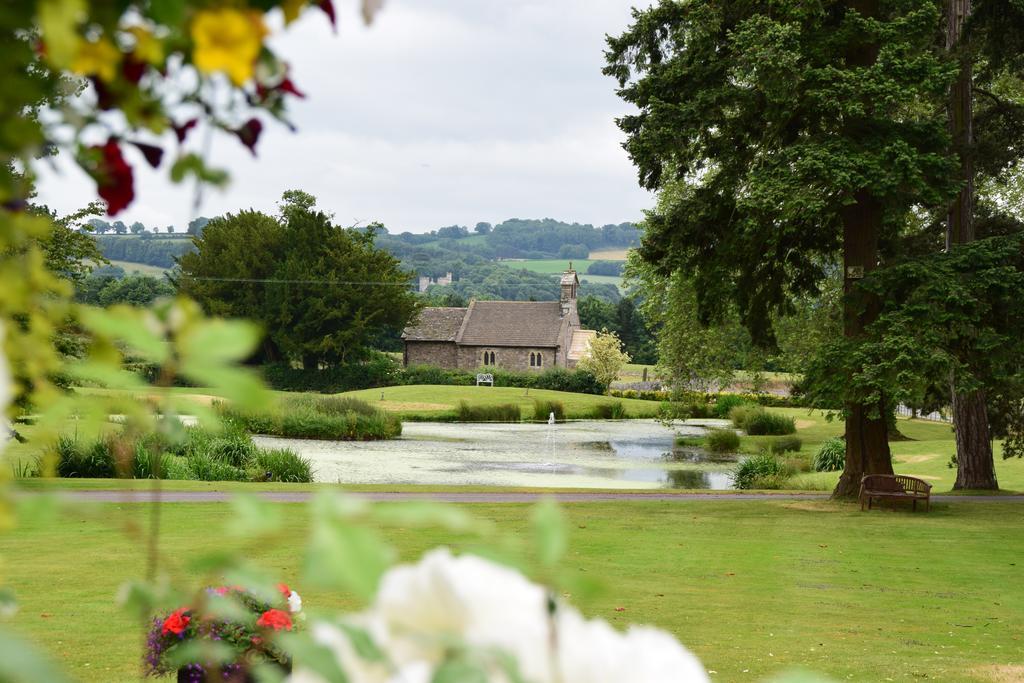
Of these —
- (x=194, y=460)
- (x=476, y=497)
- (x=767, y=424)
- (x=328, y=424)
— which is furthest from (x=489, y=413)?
(x=476, y=497)

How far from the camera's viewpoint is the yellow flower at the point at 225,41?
0.80 meters

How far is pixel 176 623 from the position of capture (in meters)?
5.25

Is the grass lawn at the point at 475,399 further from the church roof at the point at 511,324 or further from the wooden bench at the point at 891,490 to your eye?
the wooden bench at the point at 891,490

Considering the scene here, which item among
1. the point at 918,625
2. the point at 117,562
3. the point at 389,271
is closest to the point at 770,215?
the point at 918,625

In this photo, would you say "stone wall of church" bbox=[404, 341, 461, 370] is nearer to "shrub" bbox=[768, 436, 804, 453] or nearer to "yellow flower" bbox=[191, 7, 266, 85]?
"shrub" bbox=[768, 436, 804, 453]

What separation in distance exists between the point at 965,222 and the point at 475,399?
3790 centimetres

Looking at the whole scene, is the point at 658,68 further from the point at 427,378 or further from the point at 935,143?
the point at 427,378

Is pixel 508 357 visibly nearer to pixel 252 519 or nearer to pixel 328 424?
pixel 328 424

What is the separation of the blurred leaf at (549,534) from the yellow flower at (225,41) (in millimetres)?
450

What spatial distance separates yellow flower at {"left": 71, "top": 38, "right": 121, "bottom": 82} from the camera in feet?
2.83

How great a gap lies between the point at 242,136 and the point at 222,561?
509 mm

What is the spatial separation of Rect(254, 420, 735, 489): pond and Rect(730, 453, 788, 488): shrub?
0.49m

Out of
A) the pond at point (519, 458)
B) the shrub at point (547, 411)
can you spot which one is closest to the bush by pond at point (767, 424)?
the pond at point (519, 458)

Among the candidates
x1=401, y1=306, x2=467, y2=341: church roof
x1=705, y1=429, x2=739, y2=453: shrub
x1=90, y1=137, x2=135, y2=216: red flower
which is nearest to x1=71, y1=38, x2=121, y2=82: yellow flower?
x1=90, y1=137, x2=135, y2=216: red flower
